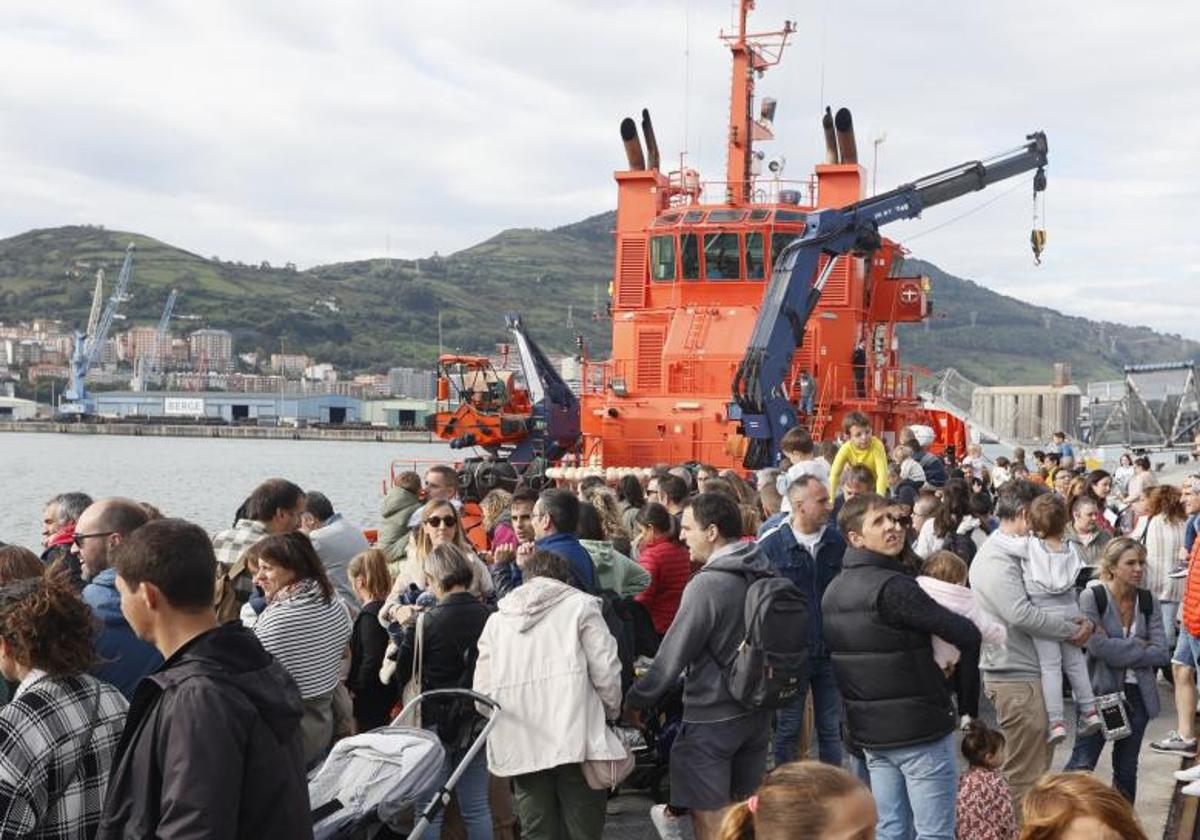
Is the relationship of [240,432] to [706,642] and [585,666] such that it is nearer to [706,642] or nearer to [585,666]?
[706,642]

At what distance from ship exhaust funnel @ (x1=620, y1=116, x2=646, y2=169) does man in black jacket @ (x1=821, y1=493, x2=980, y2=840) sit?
17.7 meters

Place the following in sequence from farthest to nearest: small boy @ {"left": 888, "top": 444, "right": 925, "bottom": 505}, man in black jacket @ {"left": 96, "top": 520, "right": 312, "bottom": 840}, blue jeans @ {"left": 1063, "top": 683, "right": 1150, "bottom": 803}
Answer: small boy @ {"left": 888, "top": 444, "right": 925, "bottom": 505} → blue jeans @ {"left": 1063, "top": 683, "right": 1150, "bottom": 803} → man in black jacket @ {"left": 96, "top": 520, "right": 312, "bottom": 840}

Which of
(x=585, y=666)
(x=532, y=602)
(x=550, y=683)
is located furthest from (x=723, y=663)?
(x=532, y=602)

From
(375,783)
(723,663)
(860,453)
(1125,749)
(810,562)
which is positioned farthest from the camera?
(860,453)

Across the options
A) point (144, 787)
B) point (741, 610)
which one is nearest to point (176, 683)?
point (144, 787)

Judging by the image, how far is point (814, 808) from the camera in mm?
2768

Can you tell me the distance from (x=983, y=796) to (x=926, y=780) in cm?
→ 61

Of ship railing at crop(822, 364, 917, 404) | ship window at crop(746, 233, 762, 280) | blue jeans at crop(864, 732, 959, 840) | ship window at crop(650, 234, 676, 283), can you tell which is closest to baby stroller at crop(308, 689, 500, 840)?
blue jeans at crop(864, 732, 959, 840)

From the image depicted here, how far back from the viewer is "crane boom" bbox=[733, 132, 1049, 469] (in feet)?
56.9

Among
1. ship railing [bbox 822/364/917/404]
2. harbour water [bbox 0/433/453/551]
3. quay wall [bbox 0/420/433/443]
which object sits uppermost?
ship railing [bbox 822/364/917/404]

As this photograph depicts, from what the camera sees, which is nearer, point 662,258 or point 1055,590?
point 1055,590

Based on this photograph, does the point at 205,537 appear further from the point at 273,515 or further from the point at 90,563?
the point at 273,515

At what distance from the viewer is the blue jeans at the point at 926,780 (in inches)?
212

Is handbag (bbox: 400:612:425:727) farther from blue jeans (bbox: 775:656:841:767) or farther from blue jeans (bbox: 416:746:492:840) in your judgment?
blue jeans (bbox: 775:656:841:767)
